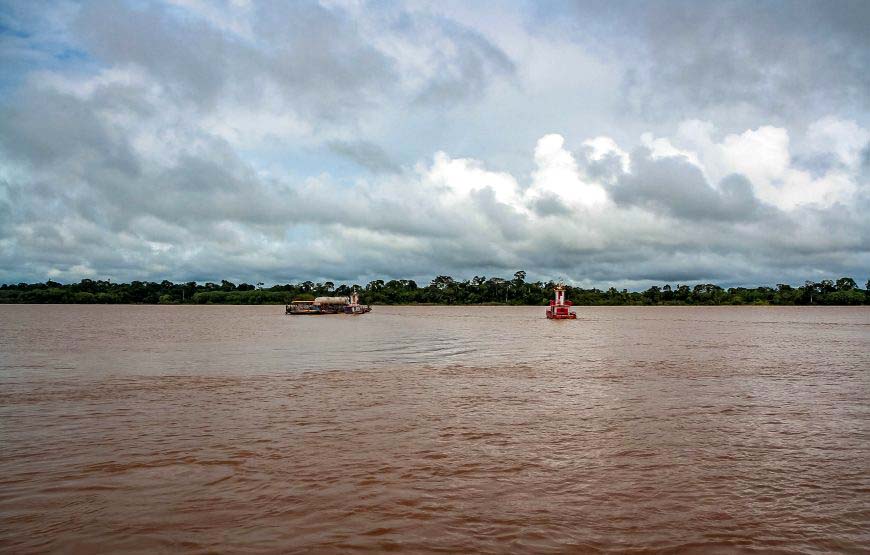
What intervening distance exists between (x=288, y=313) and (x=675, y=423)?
133m

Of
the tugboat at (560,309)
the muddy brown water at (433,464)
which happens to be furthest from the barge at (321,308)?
the muddy brown water at (433,464)

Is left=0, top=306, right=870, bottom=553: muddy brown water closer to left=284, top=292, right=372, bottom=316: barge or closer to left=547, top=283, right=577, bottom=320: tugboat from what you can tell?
left=547, top=283, right=577, bottom=320: tugboat

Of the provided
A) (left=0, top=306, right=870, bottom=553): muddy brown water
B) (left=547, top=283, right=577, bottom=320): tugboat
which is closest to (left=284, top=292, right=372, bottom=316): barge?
(left=547, top=283, right=577, bottom=320): tugboat

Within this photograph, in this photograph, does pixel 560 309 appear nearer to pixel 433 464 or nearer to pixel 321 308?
pixel 321 308

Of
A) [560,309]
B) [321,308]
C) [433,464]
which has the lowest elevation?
[433,464]

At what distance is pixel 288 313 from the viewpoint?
140375 millimetres

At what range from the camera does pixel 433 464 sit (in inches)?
434

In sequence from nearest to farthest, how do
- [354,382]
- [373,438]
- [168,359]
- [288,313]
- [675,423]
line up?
[373,438] → [675,423] → [354,382] → [168,359] → [288,313]

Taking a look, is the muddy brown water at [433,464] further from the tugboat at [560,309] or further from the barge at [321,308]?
the barge at [321,308]

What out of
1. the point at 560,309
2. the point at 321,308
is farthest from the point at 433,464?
the point at 321,308

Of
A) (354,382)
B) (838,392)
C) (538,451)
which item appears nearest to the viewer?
(538,451)

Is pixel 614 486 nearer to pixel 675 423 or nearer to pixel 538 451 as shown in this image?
pixel 538 451

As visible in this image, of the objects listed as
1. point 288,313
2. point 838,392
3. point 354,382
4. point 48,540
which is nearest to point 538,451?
point 48,540

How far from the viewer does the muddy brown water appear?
302 inches
